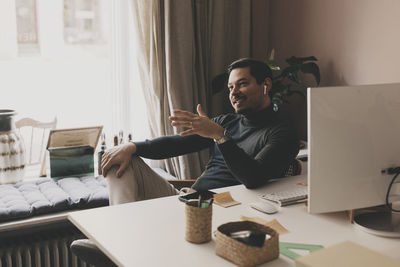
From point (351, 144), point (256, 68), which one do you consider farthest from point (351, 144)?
point (256, 68)

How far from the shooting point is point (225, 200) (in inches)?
73.5

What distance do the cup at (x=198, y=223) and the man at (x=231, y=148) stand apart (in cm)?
55

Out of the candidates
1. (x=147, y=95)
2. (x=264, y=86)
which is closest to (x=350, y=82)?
(x=264, y=86)

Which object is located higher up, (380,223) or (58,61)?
(58,61)

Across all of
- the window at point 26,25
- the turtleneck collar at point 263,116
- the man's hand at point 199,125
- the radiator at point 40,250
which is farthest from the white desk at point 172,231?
the window at point 26,25

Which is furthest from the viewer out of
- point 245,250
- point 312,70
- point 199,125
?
point 312,70

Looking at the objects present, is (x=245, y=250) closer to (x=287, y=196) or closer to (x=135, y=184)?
(x=287, y=196)

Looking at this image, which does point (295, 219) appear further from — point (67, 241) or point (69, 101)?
point (69, 101)

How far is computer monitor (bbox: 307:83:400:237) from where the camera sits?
1.44 meters

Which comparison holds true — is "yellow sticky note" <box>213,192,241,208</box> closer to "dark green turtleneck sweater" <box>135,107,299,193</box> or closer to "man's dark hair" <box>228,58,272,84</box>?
"dark green turtleneck sweater" <box>135,107,299,193</box>

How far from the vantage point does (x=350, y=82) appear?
10.0ft

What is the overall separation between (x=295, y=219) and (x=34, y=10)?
82.9 inches

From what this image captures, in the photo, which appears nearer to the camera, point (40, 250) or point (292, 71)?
point (40, 250)

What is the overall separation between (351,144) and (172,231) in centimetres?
62
